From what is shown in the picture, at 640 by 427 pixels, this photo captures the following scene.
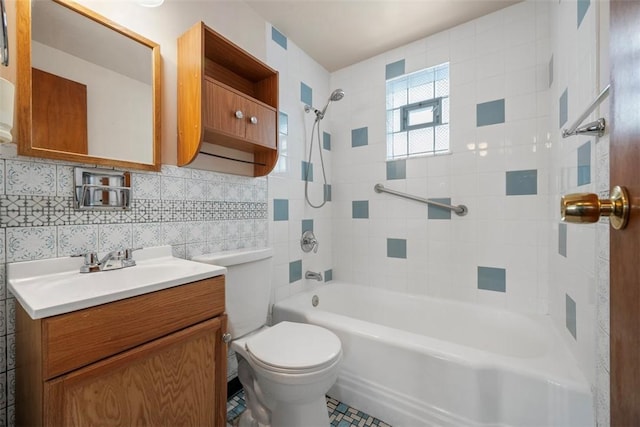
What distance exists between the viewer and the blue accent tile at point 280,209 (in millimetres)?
1843

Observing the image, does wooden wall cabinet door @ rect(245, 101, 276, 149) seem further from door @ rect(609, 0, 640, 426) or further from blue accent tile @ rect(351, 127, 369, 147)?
door @ rect(609, 0, 640, 426)

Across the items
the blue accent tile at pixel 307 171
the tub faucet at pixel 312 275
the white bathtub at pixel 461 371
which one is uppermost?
the blue accent tile at pixel 307 171

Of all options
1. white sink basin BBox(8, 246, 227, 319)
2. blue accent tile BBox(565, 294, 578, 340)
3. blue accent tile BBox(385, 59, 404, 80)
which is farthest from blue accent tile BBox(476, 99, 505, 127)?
white sink basin BBox(8, 246, 227, 319)

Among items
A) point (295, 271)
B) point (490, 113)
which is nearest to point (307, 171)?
point (295, 271)

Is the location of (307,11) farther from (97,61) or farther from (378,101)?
(97,61)

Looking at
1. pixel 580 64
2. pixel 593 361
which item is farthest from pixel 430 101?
pixel 593 361

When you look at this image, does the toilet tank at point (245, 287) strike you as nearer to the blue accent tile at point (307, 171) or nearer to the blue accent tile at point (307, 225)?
the blue accent tile at point (307, 225)

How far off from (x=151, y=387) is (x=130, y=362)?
0.12 metres

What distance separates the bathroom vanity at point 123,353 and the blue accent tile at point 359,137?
1.63 metres

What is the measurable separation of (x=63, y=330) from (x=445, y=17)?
2.35 m

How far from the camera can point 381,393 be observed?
1347 millimetres

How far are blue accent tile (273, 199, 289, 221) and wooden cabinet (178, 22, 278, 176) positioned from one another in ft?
0.90

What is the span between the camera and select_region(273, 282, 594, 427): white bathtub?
1.05 m

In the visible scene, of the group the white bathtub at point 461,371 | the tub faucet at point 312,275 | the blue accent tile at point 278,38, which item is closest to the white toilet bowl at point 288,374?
the white bathtub at point 461,371
